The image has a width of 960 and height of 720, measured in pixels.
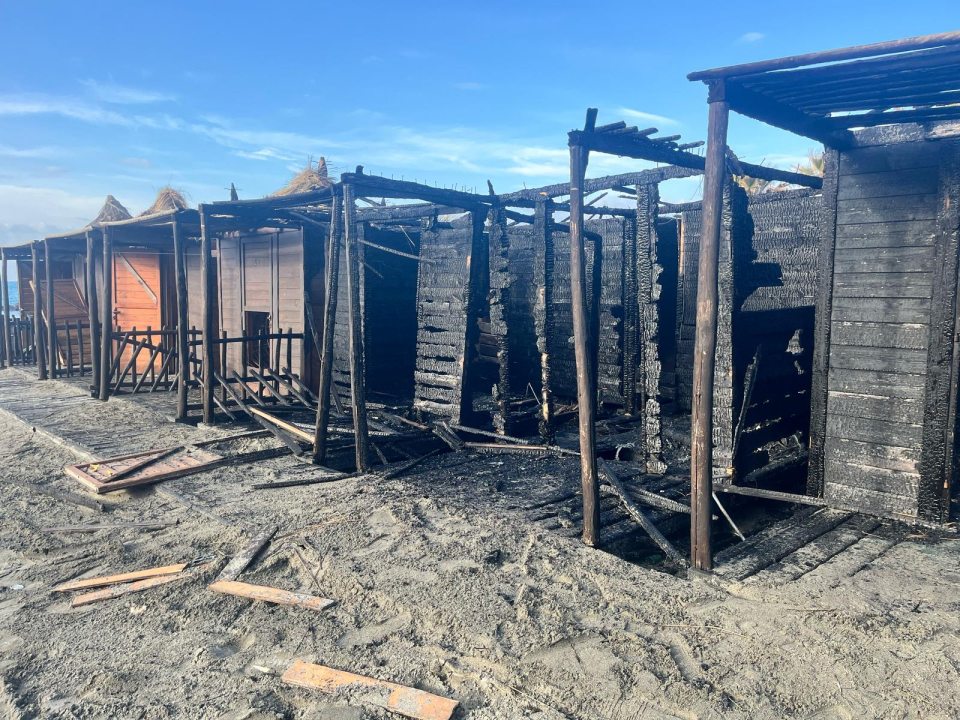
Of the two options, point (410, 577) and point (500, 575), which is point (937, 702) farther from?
point (410, 577)

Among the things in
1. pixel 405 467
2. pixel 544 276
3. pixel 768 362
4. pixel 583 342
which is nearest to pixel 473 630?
pixel 583 342

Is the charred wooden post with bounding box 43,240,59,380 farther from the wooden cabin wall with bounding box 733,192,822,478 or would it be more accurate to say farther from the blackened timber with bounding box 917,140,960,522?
the blackened timber with bounding box 917,140,960,522

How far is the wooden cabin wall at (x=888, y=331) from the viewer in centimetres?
531

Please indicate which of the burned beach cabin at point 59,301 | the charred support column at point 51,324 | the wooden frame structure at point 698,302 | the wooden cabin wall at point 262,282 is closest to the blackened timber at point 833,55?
the wooden frame structure at point 698,302

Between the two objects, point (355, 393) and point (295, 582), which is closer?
point (295, 582)

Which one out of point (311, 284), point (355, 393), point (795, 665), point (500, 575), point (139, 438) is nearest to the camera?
point (795, 665)

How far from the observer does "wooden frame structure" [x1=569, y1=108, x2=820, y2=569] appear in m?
4.26

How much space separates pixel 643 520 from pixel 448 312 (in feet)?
15.6

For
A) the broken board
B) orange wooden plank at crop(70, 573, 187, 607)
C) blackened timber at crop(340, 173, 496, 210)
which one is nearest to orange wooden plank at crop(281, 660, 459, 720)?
orange wooden plank at crop(70, 573, 187, 607)

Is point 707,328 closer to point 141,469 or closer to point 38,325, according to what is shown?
point 141,469

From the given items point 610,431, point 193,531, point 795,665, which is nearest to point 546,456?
point 610,431

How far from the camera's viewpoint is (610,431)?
962cm

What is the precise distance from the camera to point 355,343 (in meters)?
7.46

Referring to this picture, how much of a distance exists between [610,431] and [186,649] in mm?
6915
